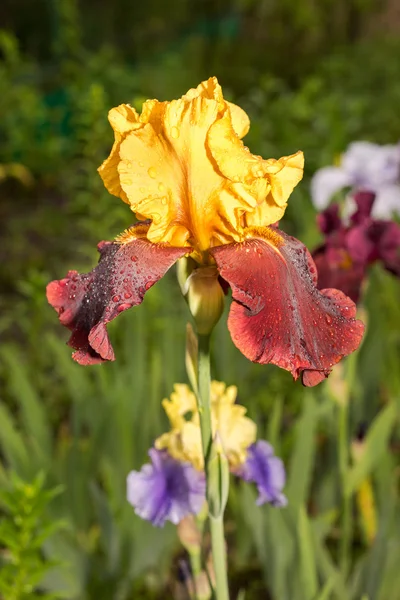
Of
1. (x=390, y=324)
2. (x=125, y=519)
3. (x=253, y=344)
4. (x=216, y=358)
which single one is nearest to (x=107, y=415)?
(x=125, y=519)

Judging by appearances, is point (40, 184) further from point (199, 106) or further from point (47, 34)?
point (199, 106)

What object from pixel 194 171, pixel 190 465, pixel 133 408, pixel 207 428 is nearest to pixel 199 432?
pixel 190 465

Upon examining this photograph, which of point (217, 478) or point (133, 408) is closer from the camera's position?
point (217, 478)

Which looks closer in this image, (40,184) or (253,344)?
(253,344)

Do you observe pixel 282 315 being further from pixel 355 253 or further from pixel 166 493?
pixel 355 253

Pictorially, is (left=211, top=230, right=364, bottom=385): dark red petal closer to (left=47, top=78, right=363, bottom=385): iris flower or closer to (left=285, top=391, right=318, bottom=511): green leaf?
(left=47, top=78, right=363, bottom=385): iris flower
